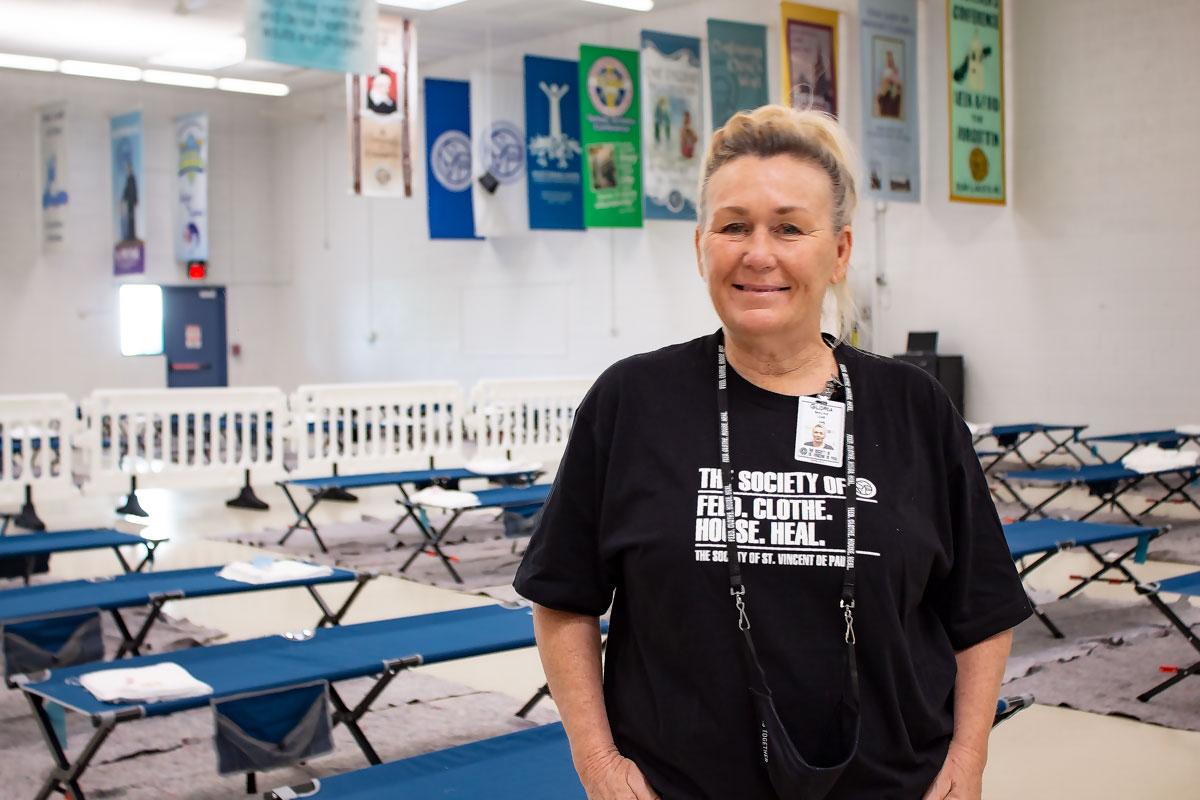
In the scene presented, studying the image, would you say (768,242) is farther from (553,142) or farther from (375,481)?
(553,142)

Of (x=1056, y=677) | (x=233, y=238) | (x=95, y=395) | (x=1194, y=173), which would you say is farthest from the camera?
(x=233, y=238)

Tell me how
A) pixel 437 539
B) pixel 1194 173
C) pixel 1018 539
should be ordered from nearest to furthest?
pixel 1018 539, pixel 437 539, pixel 1194 173

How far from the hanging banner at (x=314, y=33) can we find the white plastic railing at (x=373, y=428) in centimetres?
254

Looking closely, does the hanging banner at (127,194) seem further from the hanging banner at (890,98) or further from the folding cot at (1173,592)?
the folding cot at (1173,592)

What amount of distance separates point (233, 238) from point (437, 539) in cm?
1417

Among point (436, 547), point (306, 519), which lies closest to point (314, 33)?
point (306, 519)

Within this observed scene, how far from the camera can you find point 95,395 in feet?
30.7

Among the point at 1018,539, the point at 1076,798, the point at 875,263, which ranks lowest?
the point at 1076,798

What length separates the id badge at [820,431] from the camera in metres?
1.58

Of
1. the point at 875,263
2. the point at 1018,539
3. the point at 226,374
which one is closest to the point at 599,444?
the point at 1018,539

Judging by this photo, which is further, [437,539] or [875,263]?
Result: [875,263]

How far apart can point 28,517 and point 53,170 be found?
31.5 ft

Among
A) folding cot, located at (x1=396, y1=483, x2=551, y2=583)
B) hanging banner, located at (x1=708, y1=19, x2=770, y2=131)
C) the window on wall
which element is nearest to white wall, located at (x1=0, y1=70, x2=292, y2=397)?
the window on wall

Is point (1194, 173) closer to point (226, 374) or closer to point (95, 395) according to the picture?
point (95, 395)
